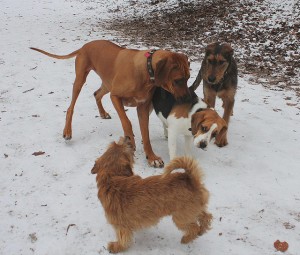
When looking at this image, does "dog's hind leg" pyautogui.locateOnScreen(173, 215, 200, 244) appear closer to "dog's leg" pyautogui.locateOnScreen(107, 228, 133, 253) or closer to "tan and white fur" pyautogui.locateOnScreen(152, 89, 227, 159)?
"dog's leg" pyautogui.locateOnScreen(107, 228, 133, 253)

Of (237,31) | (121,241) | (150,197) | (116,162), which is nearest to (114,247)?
(121,241)

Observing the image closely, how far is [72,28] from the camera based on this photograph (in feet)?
43.9

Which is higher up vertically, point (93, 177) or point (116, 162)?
point (116, 162)

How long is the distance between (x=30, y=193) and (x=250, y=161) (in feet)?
10.4

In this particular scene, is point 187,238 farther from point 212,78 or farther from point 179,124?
point 212,78

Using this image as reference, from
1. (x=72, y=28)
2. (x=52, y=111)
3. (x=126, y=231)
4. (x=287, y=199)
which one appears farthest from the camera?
(x=72, y=28)

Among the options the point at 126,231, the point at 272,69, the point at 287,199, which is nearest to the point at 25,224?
the point at 126,231

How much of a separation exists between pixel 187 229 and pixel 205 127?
1.42 metres

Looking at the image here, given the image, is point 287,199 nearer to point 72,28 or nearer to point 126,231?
point 126,231

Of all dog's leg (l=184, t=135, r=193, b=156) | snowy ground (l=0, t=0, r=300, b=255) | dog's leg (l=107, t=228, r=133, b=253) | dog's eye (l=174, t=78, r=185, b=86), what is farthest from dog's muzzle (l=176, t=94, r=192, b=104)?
dog's leg (l=107, t=228, r=133, b=253)

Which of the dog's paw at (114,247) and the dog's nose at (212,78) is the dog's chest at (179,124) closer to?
the dog's nose at (212,78)

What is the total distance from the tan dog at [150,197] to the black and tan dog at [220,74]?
90.1 inches

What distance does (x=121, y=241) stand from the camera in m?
3.38

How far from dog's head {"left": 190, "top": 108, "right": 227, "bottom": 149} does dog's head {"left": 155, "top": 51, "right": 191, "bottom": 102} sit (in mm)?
392
